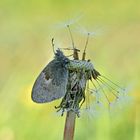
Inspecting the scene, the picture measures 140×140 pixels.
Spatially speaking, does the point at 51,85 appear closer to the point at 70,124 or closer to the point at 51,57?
the point at 70,124

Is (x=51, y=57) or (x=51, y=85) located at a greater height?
(x=51, y=57)

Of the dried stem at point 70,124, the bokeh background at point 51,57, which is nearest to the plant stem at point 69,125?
the dried stem at point 70,124

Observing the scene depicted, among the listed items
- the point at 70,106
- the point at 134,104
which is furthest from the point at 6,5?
the point at 70,106

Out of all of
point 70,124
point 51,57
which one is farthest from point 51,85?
point 51,57

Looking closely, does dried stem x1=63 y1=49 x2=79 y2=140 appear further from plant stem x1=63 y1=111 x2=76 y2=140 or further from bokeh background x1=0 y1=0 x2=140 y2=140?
bokeh background x1=0 y1=0 x2=140 y2=140

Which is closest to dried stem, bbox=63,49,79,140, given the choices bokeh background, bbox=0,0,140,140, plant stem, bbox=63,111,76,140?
plant stem, bbox=63,111,76,140

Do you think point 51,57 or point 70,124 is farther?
point 51,57
